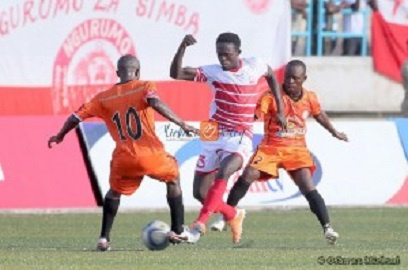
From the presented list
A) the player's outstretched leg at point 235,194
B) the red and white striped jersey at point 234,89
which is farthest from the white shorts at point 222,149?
the player's outstretched leg at point 235,194

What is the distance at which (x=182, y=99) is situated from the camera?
86.9ft

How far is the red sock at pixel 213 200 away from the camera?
54.1ft

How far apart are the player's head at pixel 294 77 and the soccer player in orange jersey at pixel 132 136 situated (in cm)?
152

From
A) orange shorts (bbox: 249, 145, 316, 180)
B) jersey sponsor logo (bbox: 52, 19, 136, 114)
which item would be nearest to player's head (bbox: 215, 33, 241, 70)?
orange shorts (bbox: 249, 145, 316, 180)

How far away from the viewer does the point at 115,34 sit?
2633 cm

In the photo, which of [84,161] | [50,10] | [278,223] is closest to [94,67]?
[50,10]

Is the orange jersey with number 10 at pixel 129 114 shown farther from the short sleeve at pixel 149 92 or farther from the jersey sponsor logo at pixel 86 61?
the jersey sponsor logo at pixel 86 61

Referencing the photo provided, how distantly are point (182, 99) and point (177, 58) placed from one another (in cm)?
974

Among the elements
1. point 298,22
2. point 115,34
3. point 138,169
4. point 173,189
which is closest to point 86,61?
point 115,34

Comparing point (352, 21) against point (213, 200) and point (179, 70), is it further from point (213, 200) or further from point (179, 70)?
point (213, 200)

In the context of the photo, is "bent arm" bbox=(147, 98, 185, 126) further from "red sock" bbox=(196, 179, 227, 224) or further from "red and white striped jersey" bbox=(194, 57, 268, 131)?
"red and white striped jersey" bbox=(194, 57, 268, 131)

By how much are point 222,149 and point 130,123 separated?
1246 mm

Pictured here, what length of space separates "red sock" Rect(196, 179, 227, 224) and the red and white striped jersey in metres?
0.65

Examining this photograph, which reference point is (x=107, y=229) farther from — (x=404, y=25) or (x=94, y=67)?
(x=404, y=25)
